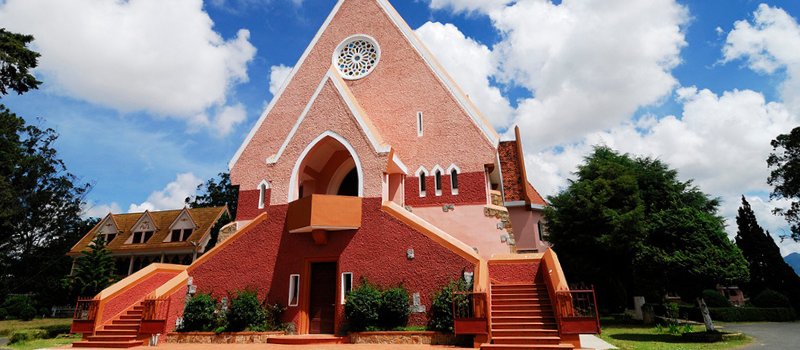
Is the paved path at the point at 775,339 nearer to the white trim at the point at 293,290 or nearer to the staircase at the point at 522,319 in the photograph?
the staircase at the point at 522,319

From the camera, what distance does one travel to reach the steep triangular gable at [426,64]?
1609 centimetres

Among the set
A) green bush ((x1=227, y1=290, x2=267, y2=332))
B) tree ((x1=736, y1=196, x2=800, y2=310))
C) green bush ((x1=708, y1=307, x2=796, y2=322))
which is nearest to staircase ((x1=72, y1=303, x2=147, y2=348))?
green bush ((x1=227, y1=290, x2=267, y2=332))

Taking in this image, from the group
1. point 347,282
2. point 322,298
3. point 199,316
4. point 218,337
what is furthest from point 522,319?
point 199,316

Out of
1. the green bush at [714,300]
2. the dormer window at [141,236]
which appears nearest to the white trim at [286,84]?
the dormer window at [141,236]

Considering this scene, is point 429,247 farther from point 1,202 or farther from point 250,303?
point 1,202

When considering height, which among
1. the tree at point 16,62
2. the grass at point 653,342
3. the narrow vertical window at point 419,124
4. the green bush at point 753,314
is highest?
the tree at point 16,62

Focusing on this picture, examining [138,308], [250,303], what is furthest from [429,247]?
[138,308]

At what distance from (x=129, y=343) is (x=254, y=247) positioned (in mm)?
4432

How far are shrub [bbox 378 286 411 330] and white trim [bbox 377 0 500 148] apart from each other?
6949 millimetres

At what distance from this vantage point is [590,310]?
33.6 ft

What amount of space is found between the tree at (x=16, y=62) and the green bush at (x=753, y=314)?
34.4 meters

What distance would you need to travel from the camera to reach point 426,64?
57.3 ft

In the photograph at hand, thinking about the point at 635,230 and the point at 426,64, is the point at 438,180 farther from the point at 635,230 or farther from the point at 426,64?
the point at 635,230

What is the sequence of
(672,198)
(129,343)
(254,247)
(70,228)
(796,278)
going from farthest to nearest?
(70,228) → (796,278) → (672,198) → (254,247) → (129,343)
